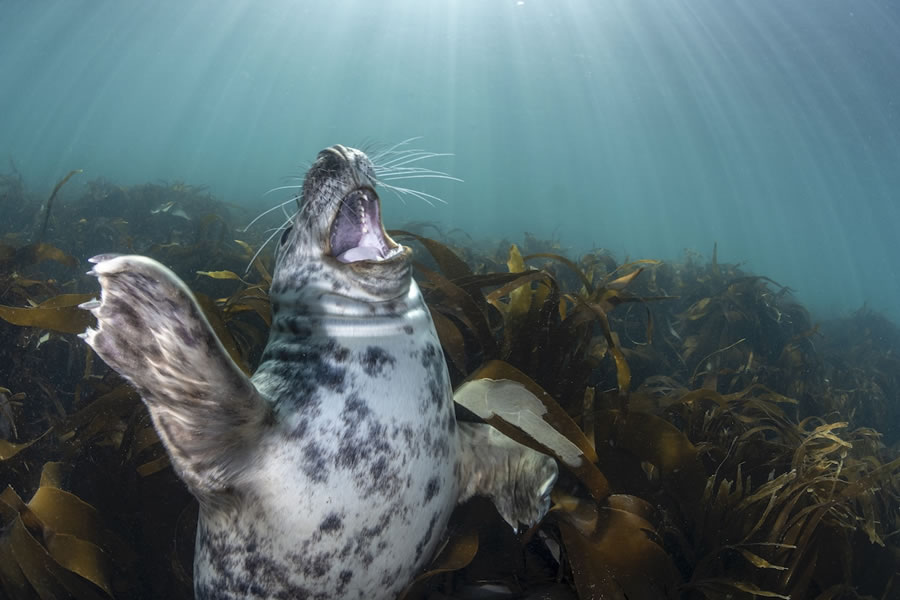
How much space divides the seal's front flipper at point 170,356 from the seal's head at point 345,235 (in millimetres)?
455

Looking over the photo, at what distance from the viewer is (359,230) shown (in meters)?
1.71

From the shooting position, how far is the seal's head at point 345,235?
134cm

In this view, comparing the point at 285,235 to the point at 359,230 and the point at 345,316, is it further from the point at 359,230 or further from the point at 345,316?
the point at 345,316

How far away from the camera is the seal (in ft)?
3.00

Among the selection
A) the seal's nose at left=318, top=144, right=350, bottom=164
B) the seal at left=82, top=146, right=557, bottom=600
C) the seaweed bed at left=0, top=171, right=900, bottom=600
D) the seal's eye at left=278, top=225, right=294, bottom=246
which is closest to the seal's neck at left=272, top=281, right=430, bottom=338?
the seal at left=82, top=146, right=557, bottom=600

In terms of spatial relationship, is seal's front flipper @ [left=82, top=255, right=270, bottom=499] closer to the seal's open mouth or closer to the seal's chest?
the seal's chest

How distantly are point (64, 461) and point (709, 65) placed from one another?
34.4 meters

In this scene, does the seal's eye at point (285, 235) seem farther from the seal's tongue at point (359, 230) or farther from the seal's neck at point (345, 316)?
the seal's neck at point (345, 316)

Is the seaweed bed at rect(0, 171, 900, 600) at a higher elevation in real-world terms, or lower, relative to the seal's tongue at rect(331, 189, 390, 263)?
lower

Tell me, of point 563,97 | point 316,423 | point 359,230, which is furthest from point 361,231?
point 563,97

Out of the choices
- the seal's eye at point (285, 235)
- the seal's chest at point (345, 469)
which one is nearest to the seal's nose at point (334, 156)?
the seal's eye at point (285, 235)

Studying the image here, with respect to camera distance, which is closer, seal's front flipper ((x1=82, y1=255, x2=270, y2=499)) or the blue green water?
seal's front flipper ((x1=82, y1=255, x2=270, y2=499))

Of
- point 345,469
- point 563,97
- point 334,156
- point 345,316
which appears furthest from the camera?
point 563,97

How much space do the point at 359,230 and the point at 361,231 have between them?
1 centimetres
